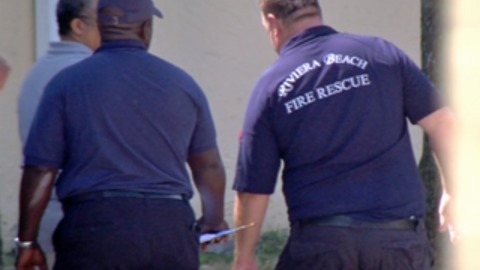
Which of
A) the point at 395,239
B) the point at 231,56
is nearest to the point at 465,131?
the point at 395,239

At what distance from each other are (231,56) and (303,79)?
3.68 meters

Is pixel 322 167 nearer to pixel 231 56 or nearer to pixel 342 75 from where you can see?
pixel 342 75

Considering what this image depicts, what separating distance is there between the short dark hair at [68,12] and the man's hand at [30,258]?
108cm

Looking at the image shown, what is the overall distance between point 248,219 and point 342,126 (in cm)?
57

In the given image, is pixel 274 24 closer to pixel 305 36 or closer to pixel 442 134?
pixel 305 36

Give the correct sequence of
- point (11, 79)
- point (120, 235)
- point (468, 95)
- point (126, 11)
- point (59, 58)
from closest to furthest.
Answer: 1. point (120, 235)
2. point (126, 11)
3. point (59, 58)
4. point (468, 95)
5. point (11, 79)

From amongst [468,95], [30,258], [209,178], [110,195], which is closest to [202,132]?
[209,178]

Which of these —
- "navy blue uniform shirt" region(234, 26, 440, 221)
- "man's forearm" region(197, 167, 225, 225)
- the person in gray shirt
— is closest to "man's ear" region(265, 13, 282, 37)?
"navy blue uniform shirt" region(234, 26, 440, 221)

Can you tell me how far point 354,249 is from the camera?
468 cm

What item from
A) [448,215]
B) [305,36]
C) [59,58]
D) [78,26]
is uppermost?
[305,36]

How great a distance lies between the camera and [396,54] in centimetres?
485

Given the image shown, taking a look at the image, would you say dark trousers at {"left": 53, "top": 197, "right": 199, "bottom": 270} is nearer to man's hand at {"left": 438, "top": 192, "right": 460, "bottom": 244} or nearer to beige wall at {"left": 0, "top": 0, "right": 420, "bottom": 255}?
man's hand at {"left": 438, "top": 192, "right": 460, "bottom": 244}

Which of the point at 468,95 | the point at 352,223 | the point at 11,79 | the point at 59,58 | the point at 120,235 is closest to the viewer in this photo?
the point at 120,235

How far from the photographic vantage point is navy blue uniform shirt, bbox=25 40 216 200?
→ 4648 millimetres
